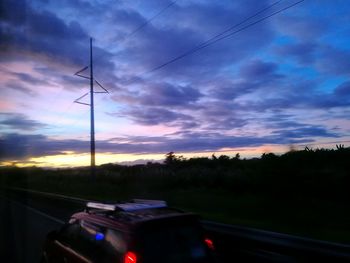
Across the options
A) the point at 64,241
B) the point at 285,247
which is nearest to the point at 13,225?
the point at 64,241

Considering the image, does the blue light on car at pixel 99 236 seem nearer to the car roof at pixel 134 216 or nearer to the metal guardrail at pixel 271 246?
the car roof at pixel 134 216

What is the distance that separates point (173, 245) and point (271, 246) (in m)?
2.93

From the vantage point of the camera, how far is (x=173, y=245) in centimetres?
545

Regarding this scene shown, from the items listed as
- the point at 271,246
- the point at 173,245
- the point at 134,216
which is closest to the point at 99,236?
the point at 134,216

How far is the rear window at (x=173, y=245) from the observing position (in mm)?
5277

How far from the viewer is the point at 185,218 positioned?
569 centimetres

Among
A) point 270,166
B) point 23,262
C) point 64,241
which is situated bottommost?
point 23,262

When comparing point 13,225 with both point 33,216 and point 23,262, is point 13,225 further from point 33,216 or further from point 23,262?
point 23,262

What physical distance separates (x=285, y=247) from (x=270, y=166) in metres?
17.0

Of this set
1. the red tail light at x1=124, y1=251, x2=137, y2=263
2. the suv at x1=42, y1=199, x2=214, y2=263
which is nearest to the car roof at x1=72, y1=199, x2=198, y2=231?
the suv at x1=42, y1=199, x2=214, y2=263

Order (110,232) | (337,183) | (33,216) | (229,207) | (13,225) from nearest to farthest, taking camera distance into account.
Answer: (110,232)
(13,225)
(33,216)
(229,207)
(337,183)

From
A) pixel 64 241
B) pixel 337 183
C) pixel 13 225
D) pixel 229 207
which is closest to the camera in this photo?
pixel 64 241

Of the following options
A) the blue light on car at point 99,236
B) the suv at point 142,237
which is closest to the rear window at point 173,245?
the suv at point 142,237

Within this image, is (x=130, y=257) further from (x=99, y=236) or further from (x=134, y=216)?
(x=99, y=236)
